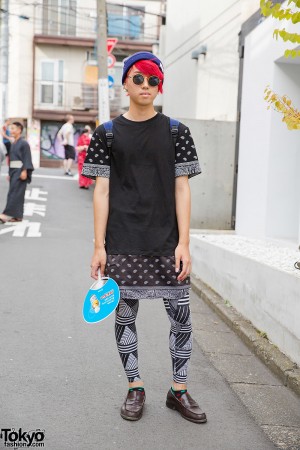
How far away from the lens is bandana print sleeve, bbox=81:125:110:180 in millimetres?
3295

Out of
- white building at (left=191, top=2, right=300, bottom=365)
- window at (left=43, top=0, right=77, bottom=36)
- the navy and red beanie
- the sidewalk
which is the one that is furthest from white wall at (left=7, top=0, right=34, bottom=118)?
the navy and red beanie

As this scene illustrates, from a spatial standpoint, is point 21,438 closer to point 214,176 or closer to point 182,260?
point 182,260

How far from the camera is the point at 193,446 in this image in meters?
3.08

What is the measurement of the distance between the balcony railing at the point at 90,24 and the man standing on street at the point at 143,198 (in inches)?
1209

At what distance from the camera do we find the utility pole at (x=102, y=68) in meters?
13.6

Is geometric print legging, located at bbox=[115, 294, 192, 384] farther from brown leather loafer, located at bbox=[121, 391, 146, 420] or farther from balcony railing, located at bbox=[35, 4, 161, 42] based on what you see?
balcony railing, located at bbox=[35, 4, 161, 42]

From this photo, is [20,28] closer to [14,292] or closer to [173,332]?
[14,292]

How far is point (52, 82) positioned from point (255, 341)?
30.3 metres

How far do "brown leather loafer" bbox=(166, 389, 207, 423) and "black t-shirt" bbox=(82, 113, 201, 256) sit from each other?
0.86 meters

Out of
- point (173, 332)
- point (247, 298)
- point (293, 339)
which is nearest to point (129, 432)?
point (173, 332)

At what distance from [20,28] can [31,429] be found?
3176 centimetres

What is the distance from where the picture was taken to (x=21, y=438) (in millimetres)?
3004

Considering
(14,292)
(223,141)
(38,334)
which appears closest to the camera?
(38,334)

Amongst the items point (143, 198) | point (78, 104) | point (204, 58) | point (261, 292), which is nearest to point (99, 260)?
point (143, 198)
